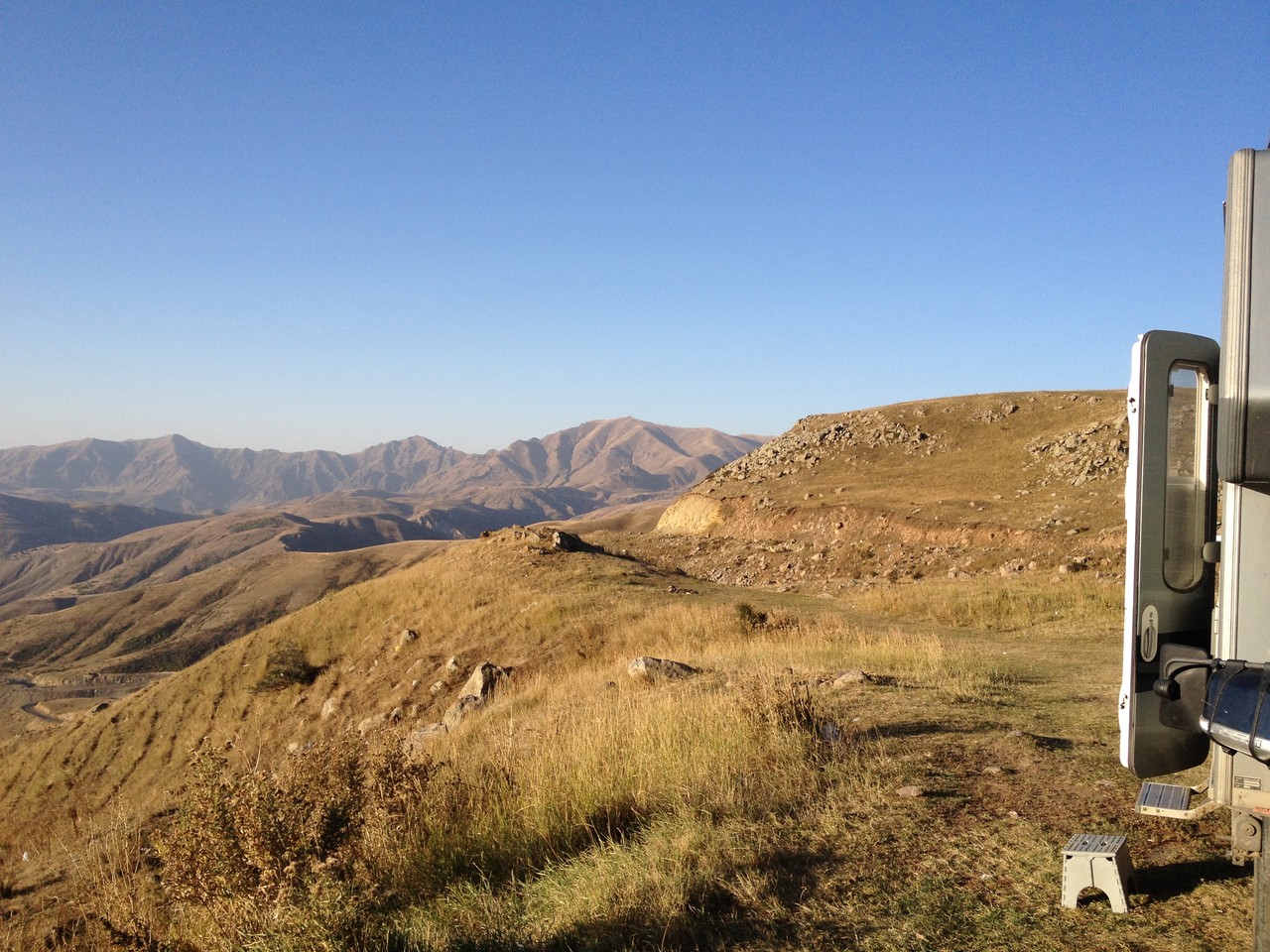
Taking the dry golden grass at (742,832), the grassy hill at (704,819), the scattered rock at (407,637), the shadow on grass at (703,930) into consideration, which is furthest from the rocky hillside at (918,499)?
the shadow on grass at (703,930)

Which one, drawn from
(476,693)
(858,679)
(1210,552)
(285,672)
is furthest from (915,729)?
(285,672)

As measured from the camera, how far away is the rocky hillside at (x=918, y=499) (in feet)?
81.8

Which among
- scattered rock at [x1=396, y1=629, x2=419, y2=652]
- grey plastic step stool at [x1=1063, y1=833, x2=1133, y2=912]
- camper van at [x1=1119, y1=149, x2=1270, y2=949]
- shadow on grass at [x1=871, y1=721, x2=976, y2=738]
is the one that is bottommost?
scattered rock at [x1=396, y1=629, x2=419, y2=652]

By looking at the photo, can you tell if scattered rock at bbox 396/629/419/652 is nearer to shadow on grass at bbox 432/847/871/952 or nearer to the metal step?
shadow on grass at bbox 432/847/871/952

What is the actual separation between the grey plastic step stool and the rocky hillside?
703 inches

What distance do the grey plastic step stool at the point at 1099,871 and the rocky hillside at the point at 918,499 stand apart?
17.9m

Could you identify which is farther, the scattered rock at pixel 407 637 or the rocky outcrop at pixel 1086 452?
the rocky outcrop at pixel 1086 452

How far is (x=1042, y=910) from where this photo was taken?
12.8 ft

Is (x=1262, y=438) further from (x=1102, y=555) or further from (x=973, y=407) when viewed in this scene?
(x=973, y=407)

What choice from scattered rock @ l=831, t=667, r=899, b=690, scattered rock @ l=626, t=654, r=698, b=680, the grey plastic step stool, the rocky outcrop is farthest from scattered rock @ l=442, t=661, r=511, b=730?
the rocky outcrop

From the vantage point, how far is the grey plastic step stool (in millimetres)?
3789

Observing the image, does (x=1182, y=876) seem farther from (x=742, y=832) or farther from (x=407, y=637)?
(x=407, y=637)

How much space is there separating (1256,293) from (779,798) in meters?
3.91

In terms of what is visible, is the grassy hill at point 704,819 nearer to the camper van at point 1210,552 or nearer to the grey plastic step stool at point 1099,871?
the grey plastic step stool at point 1099,871
